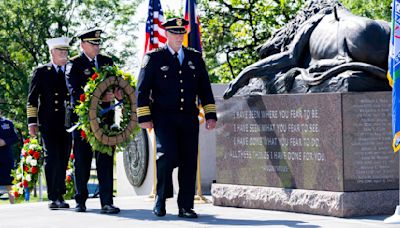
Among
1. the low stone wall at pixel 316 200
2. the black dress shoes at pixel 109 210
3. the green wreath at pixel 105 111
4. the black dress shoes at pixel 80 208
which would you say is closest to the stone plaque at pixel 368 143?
the low stone wall at pixel 316 200

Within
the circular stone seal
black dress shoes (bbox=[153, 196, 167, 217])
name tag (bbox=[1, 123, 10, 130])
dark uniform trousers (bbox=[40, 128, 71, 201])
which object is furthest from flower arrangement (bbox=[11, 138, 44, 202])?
black dress shoes (bbox=[153, 196, 167, 217])

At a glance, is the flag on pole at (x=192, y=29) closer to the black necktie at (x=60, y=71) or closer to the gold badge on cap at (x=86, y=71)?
the black necktie at (x=60, y=71)

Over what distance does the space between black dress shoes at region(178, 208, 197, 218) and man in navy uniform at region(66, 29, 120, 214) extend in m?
0.97

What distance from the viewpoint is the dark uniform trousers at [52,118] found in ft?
38.7

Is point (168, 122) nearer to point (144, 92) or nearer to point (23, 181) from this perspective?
point (144, 92)

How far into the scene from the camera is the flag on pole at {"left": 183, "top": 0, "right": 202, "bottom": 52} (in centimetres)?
1339

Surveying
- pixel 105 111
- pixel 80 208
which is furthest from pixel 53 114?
pixel 80 208

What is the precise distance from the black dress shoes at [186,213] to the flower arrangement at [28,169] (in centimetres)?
665

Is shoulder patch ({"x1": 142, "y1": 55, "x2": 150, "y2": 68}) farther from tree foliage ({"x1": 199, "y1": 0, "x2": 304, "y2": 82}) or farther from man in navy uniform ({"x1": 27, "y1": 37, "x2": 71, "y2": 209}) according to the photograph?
tree foliage ({"x1": 199, "y1": 0, "x2": 304, "y2": 82})

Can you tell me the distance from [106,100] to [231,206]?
193 centimetres

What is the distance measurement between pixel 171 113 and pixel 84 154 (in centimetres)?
144

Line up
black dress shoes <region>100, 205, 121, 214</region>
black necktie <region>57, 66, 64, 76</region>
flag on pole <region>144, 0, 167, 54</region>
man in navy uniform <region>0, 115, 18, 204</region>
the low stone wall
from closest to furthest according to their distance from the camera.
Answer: the low stone wall → black dress shoes <region>100, 205, 121, 214</region> → black necktie <region>57, 66, 64, 76</region> → flag on pole <region>144, 0, 167, 54</region> → man in navy uniform <region>0, 115, 18, 204</region>

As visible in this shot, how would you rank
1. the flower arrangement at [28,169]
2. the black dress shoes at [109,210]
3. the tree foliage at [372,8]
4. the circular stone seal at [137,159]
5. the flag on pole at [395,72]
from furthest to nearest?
the tree foliage at [372,8] < the flower arrangement at [28,169] < the circular stone seal at [137,159] < the black dress shoes at [109,210] < the flag on pole at [395,72]

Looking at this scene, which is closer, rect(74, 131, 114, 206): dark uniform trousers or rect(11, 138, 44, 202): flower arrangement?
rect(74, 131, 114, 206): dark uniform trousers
